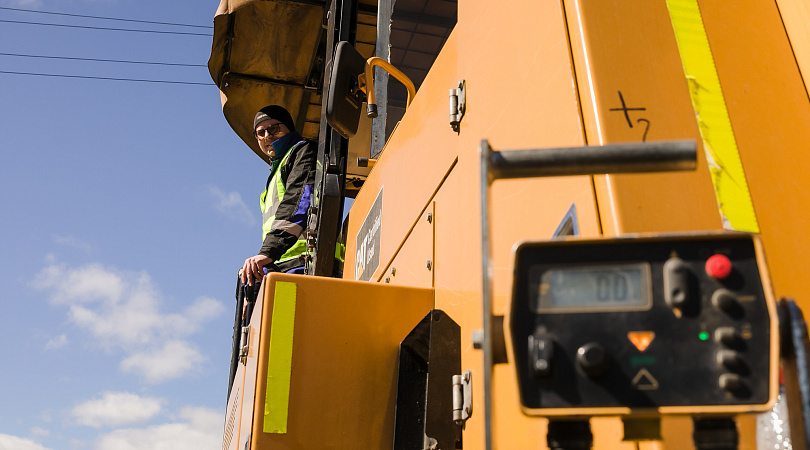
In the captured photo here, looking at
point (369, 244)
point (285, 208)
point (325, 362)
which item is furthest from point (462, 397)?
point (285, 208)

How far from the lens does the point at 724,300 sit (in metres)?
0.73

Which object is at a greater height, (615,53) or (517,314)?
(615,53)

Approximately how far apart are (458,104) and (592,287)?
105 centimetres

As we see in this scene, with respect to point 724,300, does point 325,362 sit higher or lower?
higher

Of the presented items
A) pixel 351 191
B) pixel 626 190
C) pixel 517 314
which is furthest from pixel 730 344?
pixel 351 191

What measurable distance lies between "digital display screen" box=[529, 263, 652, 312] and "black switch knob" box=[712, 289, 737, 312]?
0.20 feet

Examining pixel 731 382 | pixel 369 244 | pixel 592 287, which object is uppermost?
pixel 369 244

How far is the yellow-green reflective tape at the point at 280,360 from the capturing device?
1.74 m

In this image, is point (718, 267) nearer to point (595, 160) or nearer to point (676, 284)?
point (676, 284)

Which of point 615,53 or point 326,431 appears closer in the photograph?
point 615,53

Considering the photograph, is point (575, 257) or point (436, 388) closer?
point (575, 257)

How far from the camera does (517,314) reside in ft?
2.54

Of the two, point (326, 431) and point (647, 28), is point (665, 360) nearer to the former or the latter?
point (647, 28)

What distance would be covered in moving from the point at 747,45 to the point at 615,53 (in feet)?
0.84
